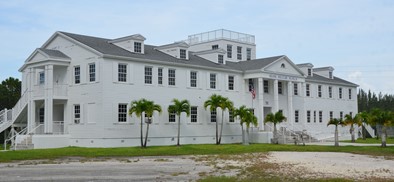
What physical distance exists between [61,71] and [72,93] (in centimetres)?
240

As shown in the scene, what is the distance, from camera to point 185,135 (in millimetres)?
42938

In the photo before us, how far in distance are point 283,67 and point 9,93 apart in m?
28.8

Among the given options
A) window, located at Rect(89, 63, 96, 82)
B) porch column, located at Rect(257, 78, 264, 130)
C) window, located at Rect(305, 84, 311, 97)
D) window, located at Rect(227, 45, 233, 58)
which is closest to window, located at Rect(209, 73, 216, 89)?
porch column, located at Rect(257, 78, 264, 130)

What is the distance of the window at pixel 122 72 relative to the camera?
127 ft

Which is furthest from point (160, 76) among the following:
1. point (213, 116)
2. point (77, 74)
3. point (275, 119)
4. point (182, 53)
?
point (275, 119)

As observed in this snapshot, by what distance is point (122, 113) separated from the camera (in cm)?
3866

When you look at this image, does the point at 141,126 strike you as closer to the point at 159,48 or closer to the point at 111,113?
the point at 111,113

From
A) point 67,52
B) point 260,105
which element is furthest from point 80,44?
point 260,105

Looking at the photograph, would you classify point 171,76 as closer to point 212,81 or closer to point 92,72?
point 212,81

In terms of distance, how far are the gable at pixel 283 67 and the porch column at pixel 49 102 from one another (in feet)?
64.3

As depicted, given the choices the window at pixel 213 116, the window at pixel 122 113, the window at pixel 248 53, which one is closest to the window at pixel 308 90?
the window at pixel 248 53

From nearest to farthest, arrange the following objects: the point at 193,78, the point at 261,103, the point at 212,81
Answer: the point at 193,78 → the point at 212,81 → the point at 261,103

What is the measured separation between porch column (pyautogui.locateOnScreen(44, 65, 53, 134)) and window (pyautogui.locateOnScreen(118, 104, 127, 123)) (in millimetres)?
4913

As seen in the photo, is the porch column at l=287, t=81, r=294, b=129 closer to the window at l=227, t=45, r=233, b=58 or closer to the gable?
the gable
